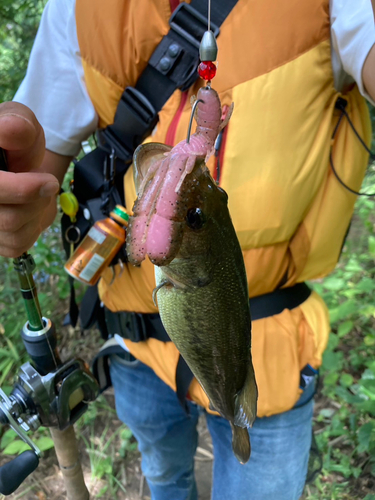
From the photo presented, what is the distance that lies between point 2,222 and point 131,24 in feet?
2.77

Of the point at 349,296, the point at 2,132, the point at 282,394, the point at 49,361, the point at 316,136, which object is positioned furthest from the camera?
the point at 349,296

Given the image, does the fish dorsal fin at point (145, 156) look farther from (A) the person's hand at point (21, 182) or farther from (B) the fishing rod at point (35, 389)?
(B) the fishing rod at point (35, 389)

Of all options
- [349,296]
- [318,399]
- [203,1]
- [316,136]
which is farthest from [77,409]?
[349,296]

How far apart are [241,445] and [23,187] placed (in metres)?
0.91

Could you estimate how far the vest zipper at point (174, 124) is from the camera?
4.19ft

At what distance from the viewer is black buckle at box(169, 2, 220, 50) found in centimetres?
122

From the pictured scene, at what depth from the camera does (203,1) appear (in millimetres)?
1221

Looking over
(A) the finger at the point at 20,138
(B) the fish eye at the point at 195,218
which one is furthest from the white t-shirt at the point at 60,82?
(B) the fish eye at the point at 195,218

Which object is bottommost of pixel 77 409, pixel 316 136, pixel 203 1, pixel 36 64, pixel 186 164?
pixel 77 409

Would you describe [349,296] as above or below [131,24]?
below

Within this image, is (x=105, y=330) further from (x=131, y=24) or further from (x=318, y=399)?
(x=318, y=399)

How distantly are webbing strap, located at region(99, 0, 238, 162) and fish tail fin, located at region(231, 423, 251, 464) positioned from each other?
105 centimetres

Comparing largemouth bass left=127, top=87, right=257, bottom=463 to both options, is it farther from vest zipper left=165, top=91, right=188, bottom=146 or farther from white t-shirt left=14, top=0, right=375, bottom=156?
white t-shirt left=14, top=0, right=375, bottom=156

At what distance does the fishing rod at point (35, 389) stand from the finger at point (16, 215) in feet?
0.40
